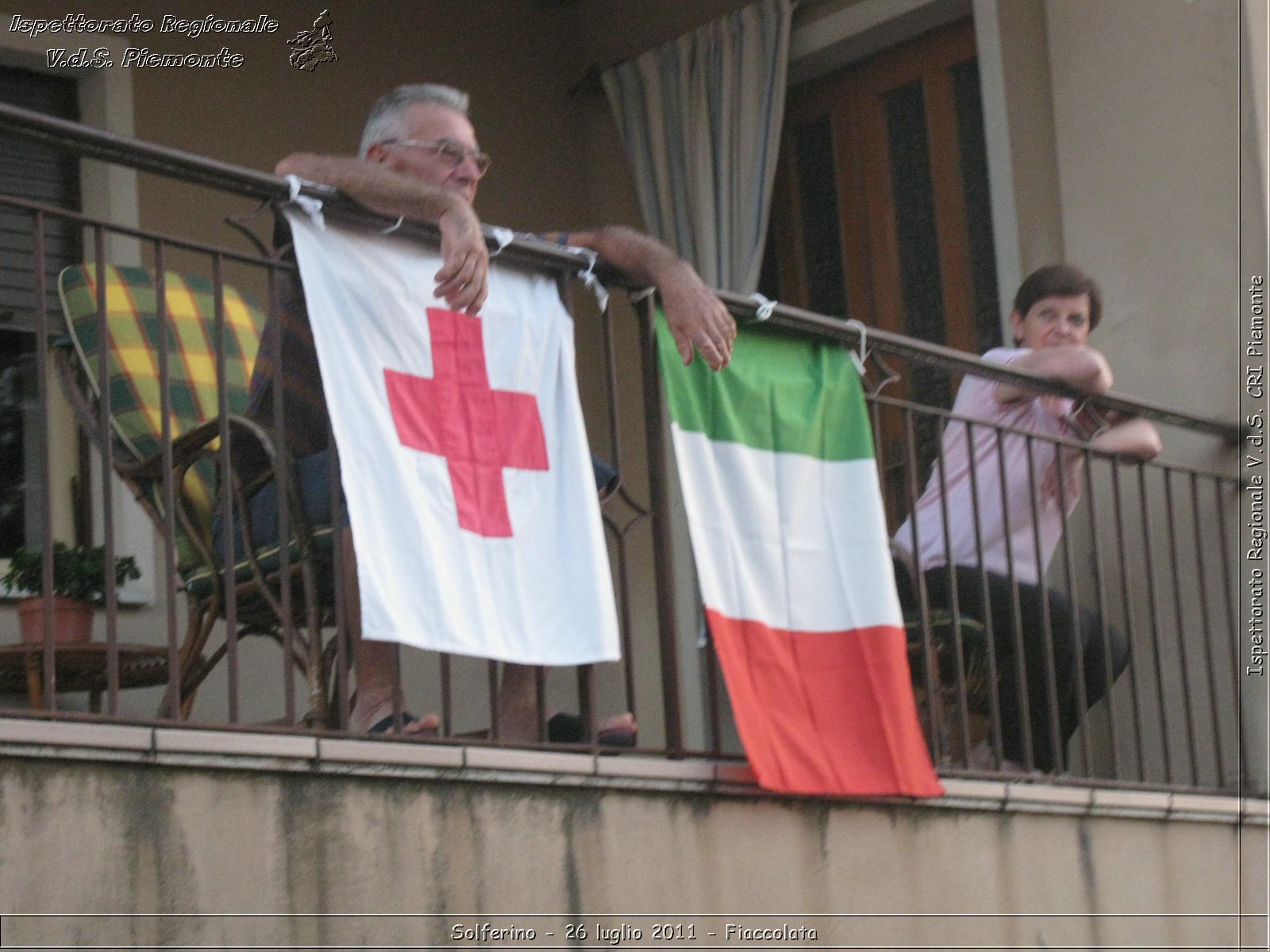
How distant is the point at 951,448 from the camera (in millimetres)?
5473

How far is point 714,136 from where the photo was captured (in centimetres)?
708

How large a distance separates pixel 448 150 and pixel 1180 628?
2545 millimetres

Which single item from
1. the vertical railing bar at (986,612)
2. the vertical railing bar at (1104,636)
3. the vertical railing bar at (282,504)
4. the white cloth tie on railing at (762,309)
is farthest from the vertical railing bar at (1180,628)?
the vertical railing bar at (282,504)

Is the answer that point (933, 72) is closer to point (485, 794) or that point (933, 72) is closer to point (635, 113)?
point (635, 113)

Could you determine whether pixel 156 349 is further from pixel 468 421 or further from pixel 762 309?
pixel 762 309

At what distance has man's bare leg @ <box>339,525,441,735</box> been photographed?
3789mm

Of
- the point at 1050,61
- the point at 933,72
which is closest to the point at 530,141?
the point at 933,72

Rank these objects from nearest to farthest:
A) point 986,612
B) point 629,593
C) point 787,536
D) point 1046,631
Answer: point 787,536 → point 986,612 → point 1046,631 → point 629,593

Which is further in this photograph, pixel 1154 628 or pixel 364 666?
pixel 1154 628

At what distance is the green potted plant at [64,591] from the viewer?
17.5ft

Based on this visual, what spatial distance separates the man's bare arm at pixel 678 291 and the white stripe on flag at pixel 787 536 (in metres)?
0.17

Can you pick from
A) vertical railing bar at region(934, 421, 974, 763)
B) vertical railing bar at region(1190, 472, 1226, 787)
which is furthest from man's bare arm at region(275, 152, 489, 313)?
vertical railing bar at region(1190, 472, 1226, 787)

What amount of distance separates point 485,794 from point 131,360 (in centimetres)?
165

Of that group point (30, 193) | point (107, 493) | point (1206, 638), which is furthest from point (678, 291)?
point (30, 193)
